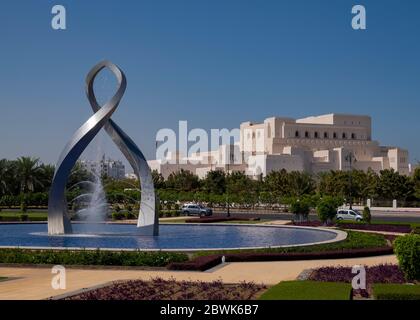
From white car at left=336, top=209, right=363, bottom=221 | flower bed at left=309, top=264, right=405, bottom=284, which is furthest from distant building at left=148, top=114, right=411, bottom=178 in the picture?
flower bed at left=309, top=264, right=405, bottom=284

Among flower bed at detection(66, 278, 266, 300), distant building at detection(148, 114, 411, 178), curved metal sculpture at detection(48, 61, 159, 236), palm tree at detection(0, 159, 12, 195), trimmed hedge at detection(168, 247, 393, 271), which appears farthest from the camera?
distant building at detection(148, 114, 411, 178)

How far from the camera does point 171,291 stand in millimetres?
10648

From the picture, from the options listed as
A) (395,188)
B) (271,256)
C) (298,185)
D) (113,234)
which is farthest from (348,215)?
Result: (298,185)

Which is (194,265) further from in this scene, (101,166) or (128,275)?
(101,166)

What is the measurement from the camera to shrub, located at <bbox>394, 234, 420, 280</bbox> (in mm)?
11023

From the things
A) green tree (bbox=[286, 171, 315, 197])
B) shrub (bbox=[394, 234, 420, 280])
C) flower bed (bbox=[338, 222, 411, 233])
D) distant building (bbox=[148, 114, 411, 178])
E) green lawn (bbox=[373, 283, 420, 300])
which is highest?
distant building (bbox=[148, 114, 411, 178])

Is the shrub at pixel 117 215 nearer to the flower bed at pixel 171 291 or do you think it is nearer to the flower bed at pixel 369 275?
the flower bed at pixel 369 275

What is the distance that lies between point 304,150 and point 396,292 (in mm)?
85616

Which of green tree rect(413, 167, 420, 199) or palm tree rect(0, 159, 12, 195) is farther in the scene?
green tree rect(413, 167, 420, 199)

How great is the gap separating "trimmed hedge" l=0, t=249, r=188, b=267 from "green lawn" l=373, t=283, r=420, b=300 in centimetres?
622

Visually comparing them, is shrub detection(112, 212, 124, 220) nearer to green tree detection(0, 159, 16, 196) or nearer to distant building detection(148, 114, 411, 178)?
green tree detection(0, 159, 16, 196)

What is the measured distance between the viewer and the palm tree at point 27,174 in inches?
2151

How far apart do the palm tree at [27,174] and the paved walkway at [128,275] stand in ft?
137
